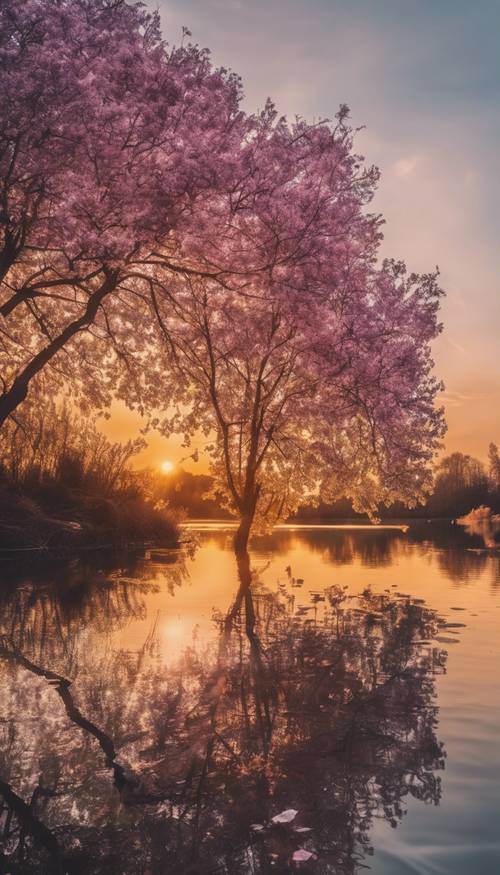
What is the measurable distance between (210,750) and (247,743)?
0.81 ft

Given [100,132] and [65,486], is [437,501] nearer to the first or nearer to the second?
[65,486]

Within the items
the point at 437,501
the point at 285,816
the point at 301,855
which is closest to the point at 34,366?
the point at 285,816

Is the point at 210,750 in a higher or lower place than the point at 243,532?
lower

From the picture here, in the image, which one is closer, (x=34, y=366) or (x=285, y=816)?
(x=285, y=816)

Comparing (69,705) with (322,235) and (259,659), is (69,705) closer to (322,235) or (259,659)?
(259,659)

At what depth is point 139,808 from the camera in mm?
3238

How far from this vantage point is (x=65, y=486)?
19.9 m

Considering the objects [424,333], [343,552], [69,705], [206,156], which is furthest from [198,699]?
[343,552]

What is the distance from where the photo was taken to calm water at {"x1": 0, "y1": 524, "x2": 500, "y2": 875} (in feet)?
9.57

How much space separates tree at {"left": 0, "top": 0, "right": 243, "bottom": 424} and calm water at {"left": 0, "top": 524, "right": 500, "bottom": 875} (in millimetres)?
6541

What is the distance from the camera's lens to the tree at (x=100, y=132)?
1107 cm

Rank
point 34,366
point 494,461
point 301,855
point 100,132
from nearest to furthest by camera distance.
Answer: point 301,855 < point 100,132 < point 34,366 < point 494,461

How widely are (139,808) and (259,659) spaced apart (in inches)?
128

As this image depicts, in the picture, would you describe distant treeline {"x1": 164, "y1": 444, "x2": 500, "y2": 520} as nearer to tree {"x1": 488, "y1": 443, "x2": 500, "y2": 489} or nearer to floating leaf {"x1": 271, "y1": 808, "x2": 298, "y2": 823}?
tree {"x1": 488, "y1": 443, "x2": 500, "y2": 489}
